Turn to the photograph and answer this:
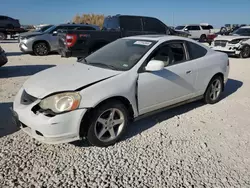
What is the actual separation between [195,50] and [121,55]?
1.56 metres

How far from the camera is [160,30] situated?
10469 mm

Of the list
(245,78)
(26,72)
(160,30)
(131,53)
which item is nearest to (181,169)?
(131,53)

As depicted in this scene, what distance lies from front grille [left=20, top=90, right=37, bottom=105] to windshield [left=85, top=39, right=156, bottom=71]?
117 centimetres

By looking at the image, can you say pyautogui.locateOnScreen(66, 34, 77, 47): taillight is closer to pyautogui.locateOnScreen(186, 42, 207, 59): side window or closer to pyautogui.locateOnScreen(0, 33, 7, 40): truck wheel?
pyautogui.locateOnScreen(186, 42, 207, 59): side window

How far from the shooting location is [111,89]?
3.09m

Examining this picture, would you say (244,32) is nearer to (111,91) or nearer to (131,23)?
(131,23)

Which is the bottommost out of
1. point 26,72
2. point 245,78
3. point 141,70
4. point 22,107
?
point 245,78

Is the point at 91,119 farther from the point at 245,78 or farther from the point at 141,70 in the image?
the point at 245,78

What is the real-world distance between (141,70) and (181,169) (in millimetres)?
1505

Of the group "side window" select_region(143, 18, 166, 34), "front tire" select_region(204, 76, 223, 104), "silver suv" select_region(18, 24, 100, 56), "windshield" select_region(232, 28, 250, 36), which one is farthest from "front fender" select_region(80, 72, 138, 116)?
"windshield" select_region(232, 28, 250, 36)

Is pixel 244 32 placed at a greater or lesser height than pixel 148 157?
greater

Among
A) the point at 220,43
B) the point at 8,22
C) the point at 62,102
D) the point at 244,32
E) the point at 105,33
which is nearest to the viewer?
the point at 62,102

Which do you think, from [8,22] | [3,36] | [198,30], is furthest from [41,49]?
[8,22]

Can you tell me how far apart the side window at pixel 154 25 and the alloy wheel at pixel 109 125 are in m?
7.67
